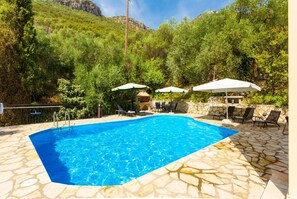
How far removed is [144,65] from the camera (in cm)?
1988

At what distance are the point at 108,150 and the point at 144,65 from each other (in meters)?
14.7

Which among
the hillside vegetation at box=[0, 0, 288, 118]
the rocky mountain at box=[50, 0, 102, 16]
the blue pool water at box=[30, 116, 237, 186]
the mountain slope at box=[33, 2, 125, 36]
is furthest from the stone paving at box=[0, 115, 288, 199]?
the rocky mountain at box=[50, 0, 102, 16]

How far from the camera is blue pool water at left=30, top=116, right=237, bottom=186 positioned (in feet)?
15.5

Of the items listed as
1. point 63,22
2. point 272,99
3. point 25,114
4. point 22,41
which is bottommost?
point 25,114

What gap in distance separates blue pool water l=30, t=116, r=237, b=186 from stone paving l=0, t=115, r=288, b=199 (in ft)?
2.74

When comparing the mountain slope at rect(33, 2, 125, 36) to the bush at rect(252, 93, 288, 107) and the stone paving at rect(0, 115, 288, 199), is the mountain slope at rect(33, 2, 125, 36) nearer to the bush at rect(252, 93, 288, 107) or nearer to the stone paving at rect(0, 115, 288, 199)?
the stone paving at rect(0, 115, 288, 199)

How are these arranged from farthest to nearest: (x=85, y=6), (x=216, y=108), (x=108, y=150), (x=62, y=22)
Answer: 1. (x=85, y=6)
2. (x=62, y=22)
3. (x=216, y=108)
4. (x=108, y=150)

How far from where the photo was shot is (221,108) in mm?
13781

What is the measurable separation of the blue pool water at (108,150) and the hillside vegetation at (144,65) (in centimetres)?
415

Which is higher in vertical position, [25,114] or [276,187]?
[25,114]

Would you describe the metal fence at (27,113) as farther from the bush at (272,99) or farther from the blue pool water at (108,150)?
the bush at (272,99)

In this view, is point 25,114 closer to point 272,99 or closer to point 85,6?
point 272,99

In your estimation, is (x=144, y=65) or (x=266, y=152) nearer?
(x=266, y=152)

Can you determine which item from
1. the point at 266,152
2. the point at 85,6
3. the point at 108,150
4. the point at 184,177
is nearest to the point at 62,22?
the point at 108,150
